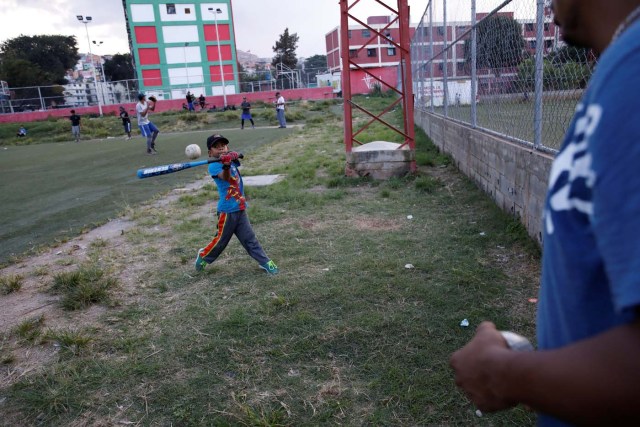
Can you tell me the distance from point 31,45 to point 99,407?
8501cm

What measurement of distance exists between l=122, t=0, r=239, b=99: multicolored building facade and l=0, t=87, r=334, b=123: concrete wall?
610 inches

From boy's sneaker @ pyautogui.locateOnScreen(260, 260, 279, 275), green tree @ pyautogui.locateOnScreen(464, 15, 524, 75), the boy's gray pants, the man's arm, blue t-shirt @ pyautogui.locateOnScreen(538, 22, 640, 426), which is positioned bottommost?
boy's sneaker @ pyautogui.locateOnScreen(260, 260, 279, 275)

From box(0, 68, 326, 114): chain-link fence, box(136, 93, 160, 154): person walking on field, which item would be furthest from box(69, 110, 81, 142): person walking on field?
box(0, 68, 326, 114): chain-link fence

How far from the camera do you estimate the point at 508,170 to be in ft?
19.1

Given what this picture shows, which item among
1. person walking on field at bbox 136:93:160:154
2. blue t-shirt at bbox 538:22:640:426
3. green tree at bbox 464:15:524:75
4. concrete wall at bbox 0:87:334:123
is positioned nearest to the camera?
blue t-shirt at bbox 538:22:640:426

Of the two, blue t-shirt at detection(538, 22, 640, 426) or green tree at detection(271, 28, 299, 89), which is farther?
green tree at detection(271, 28, 299, 89)

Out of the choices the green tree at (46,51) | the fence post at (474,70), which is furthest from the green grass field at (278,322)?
the green tree at (46,51)

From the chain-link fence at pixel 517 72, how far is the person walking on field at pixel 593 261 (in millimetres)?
3339

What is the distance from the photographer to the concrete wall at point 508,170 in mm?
4746

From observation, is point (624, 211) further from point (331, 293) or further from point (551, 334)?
point (331, 293)

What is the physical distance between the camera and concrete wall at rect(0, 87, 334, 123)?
129ft

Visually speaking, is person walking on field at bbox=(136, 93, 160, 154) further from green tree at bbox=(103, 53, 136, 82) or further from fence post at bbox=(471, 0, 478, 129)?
green tree at bbox=(103, 53, 136, 82)

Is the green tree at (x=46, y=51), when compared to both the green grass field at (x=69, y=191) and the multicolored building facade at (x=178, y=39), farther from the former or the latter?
the green grass field at (x=69, y=191)

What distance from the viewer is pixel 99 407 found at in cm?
296
